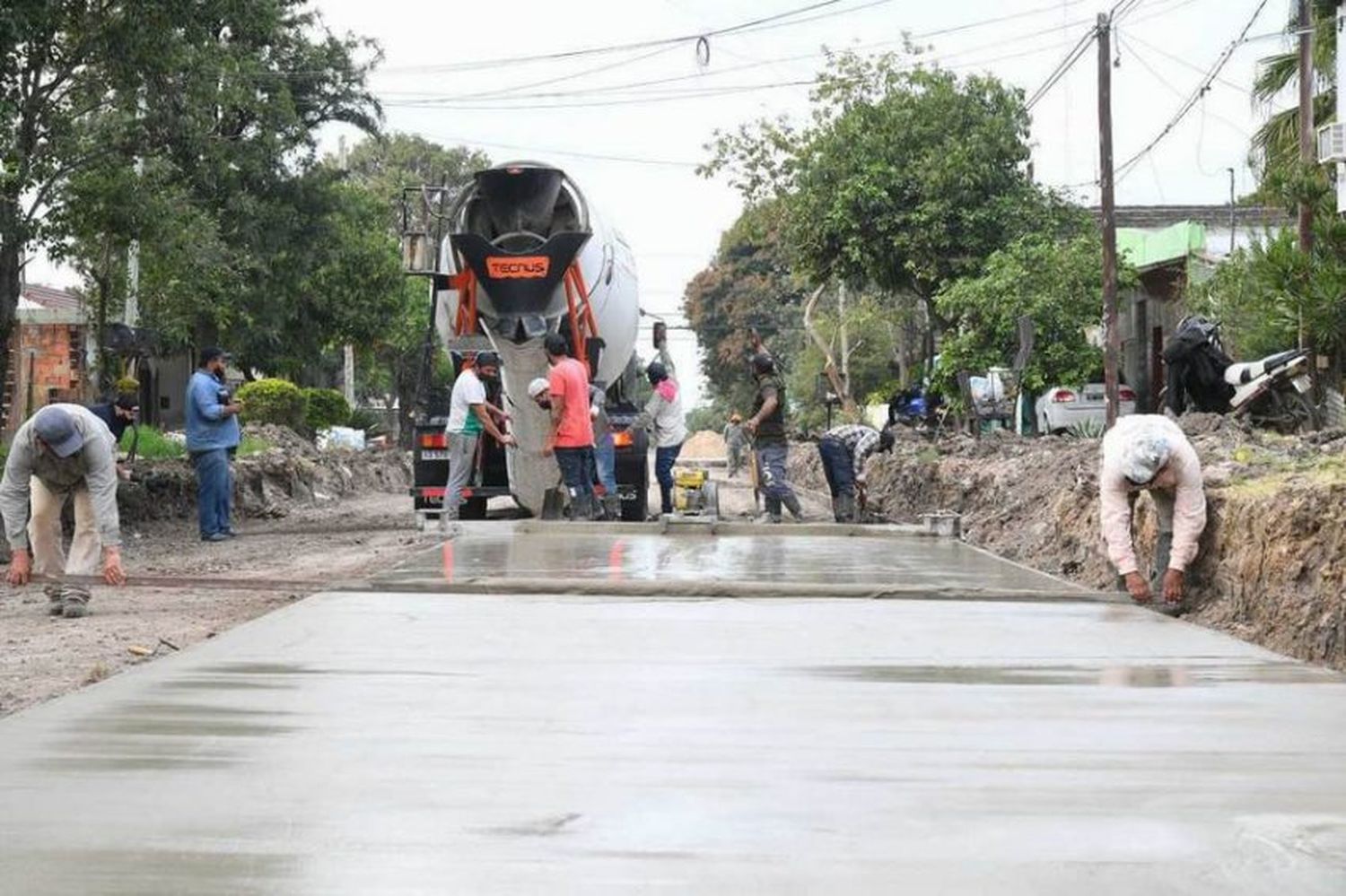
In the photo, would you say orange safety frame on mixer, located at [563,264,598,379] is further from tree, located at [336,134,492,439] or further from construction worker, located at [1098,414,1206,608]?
tree, located at [336,134,492,439]

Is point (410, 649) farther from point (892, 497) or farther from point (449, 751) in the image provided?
point (892, 497)

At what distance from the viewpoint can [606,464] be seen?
623 inches

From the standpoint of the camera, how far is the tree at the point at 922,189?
29641mm

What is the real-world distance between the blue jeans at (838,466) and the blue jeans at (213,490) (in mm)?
5598

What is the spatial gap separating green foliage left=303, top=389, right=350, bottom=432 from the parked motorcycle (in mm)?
20025

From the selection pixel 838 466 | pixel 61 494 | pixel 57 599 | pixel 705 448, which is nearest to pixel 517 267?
pixel 838 466

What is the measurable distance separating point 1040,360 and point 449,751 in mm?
23329

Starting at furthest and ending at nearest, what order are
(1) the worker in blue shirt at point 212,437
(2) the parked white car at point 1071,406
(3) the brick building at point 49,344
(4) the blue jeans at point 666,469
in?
(3) the brick building at point 49,344 < (2) the parked white car at point 1071,406 < (4) the blue jeans at point 666,469 < (1) the worker in blue shirt at point 212,437

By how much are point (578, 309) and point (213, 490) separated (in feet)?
12.6

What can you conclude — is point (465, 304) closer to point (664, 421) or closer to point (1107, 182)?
point (664, 421)

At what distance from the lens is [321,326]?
36625 mm

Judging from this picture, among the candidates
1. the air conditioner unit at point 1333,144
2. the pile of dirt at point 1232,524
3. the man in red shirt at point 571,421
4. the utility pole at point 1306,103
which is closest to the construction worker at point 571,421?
the man in red shirt at point 571,421

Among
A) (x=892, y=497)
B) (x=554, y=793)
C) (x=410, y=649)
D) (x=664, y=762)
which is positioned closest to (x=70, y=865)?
(x=554, y=793)

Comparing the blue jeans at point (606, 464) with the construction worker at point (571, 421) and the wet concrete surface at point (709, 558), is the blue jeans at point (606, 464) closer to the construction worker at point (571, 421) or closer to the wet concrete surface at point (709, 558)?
the construction worker at point (571, 421)
